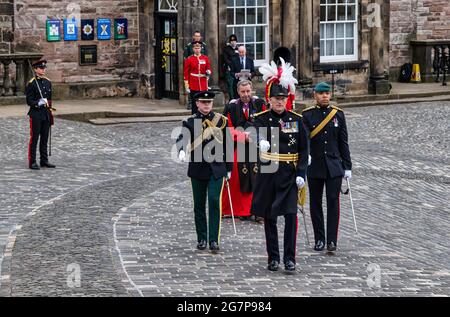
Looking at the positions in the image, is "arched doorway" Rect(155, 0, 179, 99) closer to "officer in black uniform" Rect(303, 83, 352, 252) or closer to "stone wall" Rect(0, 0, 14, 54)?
"stone wall" Rect(0, 0, 14, 54)

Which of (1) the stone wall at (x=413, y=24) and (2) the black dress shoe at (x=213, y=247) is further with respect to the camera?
(1) the stone wall at (x=413, y=24)

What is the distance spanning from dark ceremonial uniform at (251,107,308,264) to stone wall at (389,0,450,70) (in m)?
22.8

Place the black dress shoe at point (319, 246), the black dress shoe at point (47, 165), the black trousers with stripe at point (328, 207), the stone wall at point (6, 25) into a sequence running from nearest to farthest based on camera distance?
1. the black trousers with stripe at point (328, 207)
2. the black dress shoe at point (319, 246)
3. the black dress shoe at point (47, 165)
4. the stone wall at point (6, 25)

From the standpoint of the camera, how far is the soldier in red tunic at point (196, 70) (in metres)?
26.1

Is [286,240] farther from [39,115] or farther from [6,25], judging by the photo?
[6,25]

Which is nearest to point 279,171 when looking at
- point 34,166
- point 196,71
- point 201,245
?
point 201,245

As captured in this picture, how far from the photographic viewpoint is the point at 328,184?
13789 mm

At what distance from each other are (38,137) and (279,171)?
8.22m

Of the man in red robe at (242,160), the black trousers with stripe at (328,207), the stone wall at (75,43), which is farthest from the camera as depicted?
the stone wall at (75,43)

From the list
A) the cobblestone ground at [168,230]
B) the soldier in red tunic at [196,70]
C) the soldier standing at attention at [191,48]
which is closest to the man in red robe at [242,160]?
the cobblestone ground at [168,230]

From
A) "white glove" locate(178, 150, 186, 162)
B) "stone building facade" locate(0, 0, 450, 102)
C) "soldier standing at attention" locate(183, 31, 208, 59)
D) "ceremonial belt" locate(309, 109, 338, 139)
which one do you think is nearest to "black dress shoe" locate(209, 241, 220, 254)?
"white glove" locate(178, 150, 186, 162)

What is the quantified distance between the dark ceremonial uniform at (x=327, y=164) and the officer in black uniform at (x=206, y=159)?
3.21 ft

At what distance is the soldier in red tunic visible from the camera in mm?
26109

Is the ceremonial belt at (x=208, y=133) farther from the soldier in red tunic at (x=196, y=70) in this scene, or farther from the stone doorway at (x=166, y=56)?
the stone doorway at (x=166, y=56)
